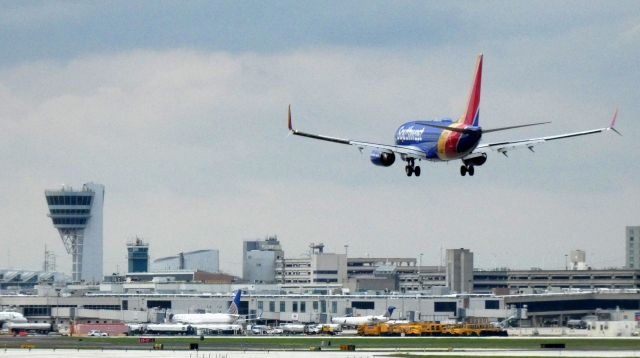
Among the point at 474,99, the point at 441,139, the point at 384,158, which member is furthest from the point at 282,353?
the point at 474,99

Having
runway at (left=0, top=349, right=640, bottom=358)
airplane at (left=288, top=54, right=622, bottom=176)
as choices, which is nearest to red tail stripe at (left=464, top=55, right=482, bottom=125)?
airplane at (left=288, top=54, right=622, bottom=176)

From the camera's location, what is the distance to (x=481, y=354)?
174500mm

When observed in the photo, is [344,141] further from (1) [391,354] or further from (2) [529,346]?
(2) [529,346]

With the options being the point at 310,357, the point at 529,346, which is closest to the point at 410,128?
the point at 310,357

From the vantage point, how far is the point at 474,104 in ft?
504

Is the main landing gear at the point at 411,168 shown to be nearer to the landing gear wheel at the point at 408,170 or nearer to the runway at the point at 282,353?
the landing gear wheel at the point at 408,170

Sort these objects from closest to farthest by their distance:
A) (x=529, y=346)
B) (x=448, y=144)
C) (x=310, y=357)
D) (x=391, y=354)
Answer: (x=448, y=144) < (x=310, y=357) < (x=391, y=354) < (x=529, y=346)

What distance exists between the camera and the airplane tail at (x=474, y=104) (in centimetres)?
15238

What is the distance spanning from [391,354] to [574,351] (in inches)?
955

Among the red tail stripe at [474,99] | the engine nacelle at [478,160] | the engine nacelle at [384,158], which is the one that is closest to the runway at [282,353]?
the engine nacelle at [384,158]

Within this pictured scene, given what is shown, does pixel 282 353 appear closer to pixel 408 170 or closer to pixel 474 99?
pixel 408 170

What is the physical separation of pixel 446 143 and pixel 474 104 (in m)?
8.06

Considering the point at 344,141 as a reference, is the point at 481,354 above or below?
below

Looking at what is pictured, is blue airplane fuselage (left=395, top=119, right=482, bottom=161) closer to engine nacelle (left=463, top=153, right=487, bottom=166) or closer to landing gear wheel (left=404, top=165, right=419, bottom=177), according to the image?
engine nacelle (left=463, top=153, right=487, bottom=166)
